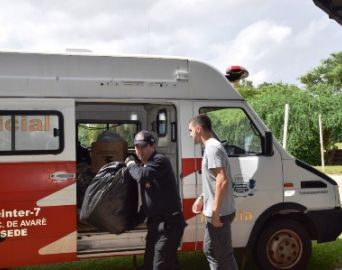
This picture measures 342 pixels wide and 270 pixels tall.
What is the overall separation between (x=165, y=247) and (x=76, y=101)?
1.99 m

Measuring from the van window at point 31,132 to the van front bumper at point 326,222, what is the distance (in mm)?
3200

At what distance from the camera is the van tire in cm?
601

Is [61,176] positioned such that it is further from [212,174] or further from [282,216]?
[282,216]

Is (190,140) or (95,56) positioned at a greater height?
(95,56)

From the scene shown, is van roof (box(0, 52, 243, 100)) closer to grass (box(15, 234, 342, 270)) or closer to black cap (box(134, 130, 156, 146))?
black cap (box(134, 130, 156, 146))

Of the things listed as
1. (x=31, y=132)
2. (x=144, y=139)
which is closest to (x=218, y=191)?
(x=144, y=139)

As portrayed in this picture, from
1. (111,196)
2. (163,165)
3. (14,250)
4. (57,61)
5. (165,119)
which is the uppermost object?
(57,61)

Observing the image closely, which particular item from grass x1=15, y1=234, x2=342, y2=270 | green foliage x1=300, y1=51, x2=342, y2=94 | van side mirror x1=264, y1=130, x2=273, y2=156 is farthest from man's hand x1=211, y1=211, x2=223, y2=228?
green foliage x1=300, y1=51, x2=342, y2=94

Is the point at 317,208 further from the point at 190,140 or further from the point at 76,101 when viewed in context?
the point at 76,101

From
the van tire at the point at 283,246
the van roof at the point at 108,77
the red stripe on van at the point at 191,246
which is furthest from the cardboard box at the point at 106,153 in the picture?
the van tire at the point at 283,246

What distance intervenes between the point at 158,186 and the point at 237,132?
6.62 ft

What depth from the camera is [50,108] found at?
17.2 feet

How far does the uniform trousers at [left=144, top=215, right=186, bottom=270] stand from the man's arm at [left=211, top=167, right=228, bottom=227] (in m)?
0.30

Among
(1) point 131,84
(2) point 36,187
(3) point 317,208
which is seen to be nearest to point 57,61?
(1) point 131,84
